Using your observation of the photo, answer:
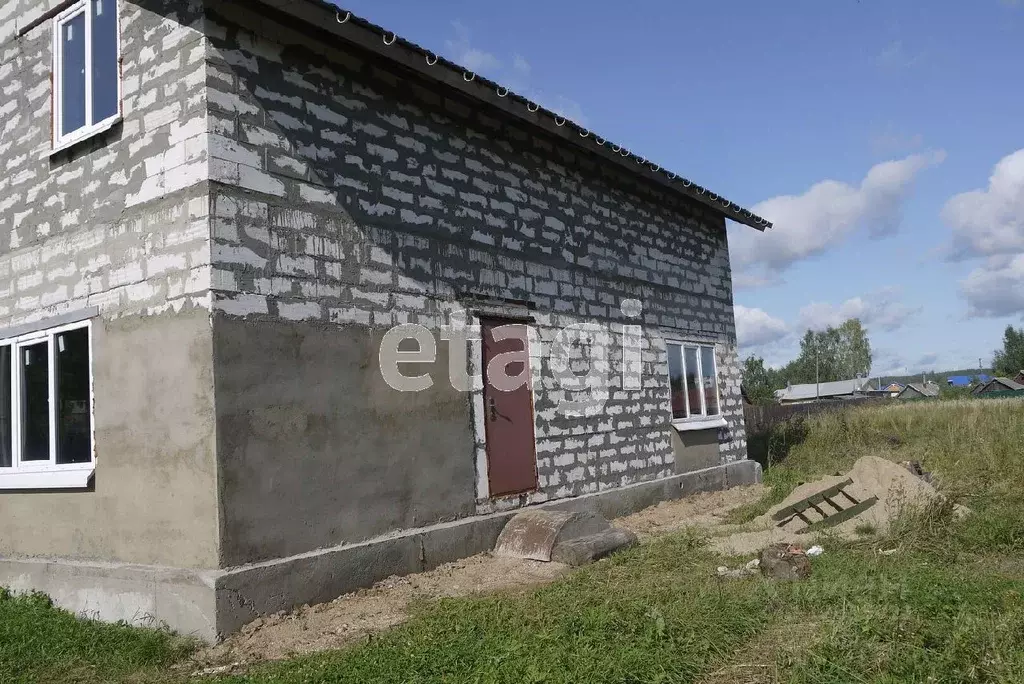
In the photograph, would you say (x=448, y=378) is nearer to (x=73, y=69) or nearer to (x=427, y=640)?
(x=427, y=640)

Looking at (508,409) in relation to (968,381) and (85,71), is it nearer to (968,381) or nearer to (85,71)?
(85,71)

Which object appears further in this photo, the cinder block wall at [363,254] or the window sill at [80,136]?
the window sill at [80,136]

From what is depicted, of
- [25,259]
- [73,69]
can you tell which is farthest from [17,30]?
[25,259]

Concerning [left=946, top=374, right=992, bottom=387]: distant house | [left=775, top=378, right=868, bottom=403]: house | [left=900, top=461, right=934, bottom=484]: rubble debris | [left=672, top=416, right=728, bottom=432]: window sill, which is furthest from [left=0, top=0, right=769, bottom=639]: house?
[left=775, top=378, right=868, bottom=403]: house

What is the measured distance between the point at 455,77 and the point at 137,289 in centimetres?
334

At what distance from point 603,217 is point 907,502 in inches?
192

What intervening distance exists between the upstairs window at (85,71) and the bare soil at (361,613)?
406 centimetres

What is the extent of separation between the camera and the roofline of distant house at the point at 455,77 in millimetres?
6094

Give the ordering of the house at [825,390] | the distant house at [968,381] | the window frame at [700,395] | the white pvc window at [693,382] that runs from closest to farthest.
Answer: the window frame at [700,395] < the white pvc window at [693,382] < the distant house at [968,381] < the house at [825,390]

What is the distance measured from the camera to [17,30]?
7270 millimetres

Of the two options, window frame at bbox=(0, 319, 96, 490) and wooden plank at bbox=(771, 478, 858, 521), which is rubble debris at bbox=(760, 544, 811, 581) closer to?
wooden plank at bbox=(771, 478, 858, 521)

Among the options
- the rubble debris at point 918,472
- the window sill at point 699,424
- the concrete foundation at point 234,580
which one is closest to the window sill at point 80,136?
the concrete foundation at point 234,580

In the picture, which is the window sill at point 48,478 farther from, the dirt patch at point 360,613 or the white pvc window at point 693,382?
the white pvc window at point 693,382

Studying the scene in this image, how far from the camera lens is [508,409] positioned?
26.7 feet
